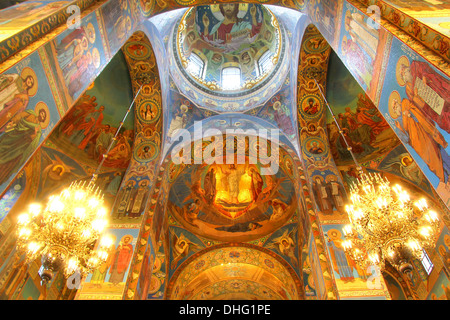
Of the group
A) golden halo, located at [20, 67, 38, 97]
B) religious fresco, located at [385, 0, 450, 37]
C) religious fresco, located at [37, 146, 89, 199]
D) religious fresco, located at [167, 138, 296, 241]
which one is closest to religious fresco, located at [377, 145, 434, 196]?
religious fresco, located at [167, 138, 296, 241]

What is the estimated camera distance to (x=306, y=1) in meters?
7.44

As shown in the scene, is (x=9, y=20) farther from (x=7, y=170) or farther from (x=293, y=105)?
(x=293, y=105)

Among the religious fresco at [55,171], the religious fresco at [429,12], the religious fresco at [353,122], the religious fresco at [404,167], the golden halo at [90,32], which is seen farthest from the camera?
the religious fresco at [353,122]

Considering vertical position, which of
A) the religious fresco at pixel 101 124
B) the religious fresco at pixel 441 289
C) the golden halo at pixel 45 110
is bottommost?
the religious fresco at pixel 441 289

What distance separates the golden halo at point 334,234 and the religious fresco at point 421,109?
3.86 metres

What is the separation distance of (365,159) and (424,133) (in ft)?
19.3

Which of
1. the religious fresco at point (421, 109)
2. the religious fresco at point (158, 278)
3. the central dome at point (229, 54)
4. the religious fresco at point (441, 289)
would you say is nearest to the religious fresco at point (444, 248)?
the religious fresco at point (441, 289)

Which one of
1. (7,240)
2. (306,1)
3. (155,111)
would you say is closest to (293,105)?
(306,1)

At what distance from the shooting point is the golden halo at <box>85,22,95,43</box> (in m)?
5.65

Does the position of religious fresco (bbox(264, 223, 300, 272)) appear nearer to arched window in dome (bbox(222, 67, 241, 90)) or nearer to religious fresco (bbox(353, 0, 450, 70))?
arched window in dome (bbox(222, 67, 241, 90))

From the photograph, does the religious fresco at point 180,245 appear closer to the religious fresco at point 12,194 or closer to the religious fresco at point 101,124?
the religious fresco at point 101,124

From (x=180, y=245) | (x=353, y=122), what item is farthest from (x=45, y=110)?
(x=353, y=122)

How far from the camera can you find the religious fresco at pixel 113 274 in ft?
22.7

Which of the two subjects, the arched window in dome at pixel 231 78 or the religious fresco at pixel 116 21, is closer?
the religious fresco at pixel 116 21
